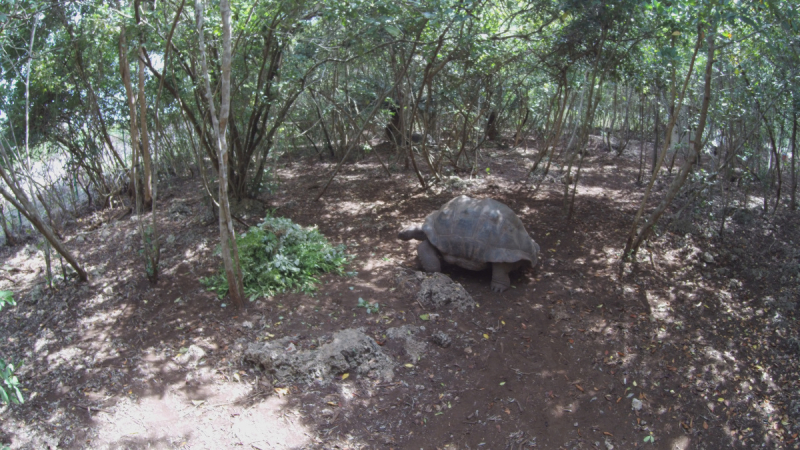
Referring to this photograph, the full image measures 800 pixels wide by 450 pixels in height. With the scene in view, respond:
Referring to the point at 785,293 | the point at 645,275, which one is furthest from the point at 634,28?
the point at 785,293

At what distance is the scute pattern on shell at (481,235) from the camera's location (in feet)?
19.8

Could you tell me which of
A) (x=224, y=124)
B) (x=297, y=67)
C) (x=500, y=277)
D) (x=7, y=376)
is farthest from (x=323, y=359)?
(x=297, y=67)

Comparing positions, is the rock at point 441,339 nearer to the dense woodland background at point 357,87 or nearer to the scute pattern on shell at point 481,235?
the dense woodland background at point 357,87

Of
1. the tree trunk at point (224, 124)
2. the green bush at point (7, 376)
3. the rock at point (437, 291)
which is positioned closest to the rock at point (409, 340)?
the rock at point (437, 291)

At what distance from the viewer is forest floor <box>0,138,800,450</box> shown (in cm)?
417

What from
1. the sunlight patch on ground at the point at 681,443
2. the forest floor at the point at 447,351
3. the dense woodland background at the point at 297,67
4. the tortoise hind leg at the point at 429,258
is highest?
the dense woodland background at the point at 297,67

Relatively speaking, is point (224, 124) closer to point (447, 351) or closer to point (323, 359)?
point (323, 359)

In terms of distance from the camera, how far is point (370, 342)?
492 cm

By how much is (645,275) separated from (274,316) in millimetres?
4562

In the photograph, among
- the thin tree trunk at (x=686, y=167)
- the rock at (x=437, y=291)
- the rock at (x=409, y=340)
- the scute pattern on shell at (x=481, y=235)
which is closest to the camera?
the rock at (x=409, y=340)

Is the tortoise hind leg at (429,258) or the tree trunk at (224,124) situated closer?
the tree trunk at (224,124)

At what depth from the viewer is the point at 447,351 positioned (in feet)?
16.5

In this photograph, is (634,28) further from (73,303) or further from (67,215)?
(67,215)

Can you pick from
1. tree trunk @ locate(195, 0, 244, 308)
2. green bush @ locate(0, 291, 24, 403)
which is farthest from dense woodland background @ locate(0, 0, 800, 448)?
green bush @ locate(0, 291, 24, 403)
